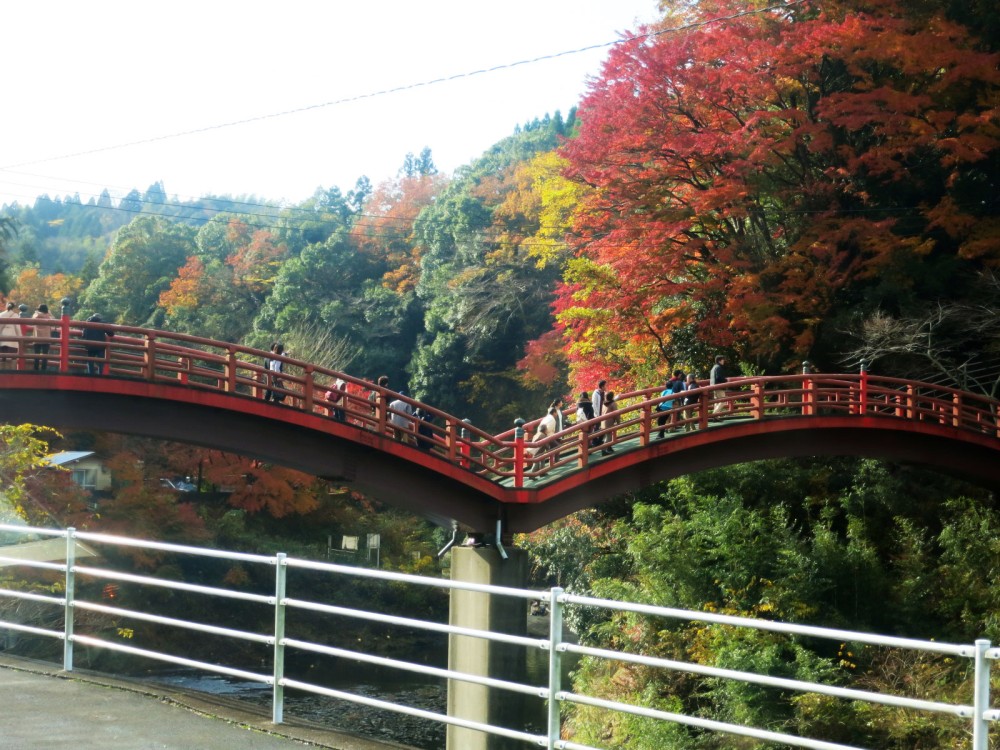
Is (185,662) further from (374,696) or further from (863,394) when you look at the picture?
(374,696)

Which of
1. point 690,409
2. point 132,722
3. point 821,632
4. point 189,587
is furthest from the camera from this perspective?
point 690,409

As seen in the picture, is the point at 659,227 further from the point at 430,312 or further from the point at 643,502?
the point at 430,312

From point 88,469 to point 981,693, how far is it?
46.7 meters

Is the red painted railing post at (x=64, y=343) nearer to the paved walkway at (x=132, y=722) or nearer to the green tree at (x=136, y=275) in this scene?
the paved walkway at (x=132, y=722)

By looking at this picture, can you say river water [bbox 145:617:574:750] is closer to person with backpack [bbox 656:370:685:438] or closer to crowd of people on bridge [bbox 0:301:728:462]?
person with backpack [bbox 656:370:685:438]

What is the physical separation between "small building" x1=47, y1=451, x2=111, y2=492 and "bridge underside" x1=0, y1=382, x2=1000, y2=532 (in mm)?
27554

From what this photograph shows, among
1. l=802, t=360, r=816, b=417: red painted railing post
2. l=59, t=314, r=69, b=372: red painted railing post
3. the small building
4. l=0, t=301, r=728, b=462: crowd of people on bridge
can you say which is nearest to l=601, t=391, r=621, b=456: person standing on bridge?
l=0, t=301, r=728, b=462: crowd of people on bridge

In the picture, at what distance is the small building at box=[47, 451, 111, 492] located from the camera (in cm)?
4434

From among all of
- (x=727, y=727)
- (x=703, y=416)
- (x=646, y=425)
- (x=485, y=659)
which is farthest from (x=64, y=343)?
(x=727, y=727)

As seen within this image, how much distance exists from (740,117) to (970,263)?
7.22 meters

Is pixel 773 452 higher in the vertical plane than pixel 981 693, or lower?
higher

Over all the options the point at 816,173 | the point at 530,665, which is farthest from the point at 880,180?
the point at 530,665

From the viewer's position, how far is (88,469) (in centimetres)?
4734

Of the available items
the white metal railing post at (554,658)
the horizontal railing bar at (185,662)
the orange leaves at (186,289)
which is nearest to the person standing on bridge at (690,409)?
the horizontal railing bar at (185,662)
